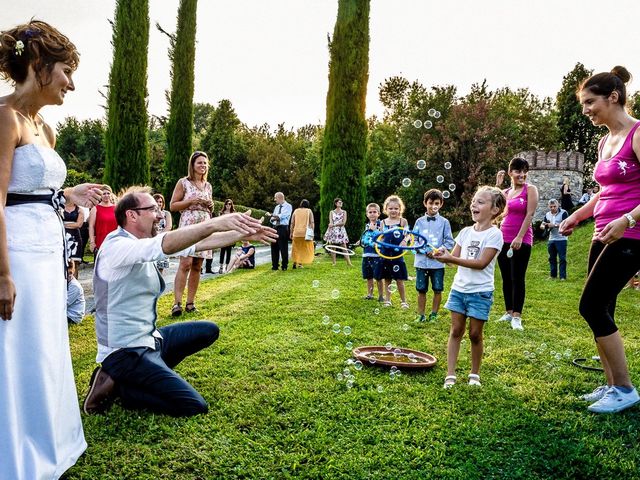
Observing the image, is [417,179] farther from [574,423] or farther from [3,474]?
[3,474]

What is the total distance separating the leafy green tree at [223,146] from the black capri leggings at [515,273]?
30491 mm

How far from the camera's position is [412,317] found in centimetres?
630

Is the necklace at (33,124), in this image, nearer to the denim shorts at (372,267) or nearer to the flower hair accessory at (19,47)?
the flower hair accessory at (19,47)

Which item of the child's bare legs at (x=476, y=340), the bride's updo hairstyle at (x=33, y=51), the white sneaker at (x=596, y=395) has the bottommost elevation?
the white sneaker at (x=596, y=395)

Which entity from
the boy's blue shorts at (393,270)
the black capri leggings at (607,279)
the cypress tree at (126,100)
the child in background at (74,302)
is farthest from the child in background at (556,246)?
the cypress tree at (126,100)

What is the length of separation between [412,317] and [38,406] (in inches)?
188

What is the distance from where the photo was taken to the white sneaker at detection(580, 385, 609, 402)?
3352mm

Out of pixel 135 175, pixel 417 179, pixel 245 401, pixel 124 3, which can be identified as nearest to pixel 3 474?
pixel 245 401

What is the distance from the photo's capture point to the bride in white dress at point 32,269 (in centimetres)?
211

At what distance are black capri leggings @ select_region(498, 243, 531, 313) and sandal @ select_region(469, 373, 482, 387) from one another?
2072 mm

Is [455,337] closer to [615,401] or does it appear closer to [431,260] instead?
[615,401]

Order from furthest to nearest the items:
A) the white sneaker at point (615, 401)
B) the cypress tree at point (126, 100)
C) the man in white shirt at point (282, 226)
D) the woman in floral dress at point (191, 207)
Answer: the cypress tree at point (126, 100), the man in white shirt at point (282, 226), the woman in floral dress at point (191, 207), the white sneaker at point (615, 401)

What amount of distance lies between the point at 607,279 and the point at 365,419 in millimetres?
1754

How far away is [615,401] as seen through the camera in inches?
124
